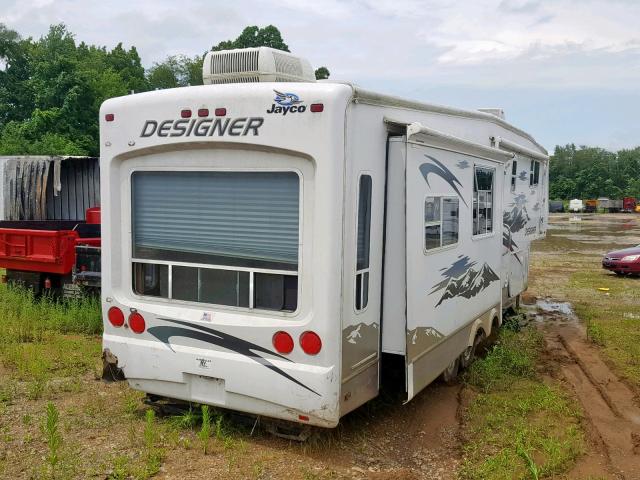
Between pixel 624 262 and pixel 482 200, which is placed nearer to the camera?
pixel 482 200

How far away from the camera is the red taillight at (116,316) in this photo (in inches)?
221

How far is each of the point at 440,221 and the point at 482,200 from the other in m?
1.59

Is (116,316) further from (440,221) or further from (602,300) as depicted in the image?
(602,300)

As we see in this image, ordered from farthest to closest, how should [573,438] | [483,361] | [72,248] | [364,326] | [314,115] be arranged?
[72,248] → [483,361] → [573,438] → [364,326] → [314,115]

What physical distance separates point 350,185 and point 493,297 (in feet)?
13.4

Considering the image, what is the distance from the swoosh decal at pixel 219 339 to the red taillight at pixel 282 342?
6cm

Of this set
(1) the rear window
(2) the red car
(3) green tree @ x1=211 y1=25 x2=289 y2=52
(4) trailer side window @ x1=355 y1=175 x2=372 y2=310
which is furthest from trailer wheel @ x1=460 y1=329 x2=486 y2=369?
(3) green tree @ x1=211 y1=25 x2=289 y2=52

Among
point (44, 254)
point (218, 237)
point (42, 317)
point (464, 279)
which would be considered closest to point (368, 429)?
point (464, 279)

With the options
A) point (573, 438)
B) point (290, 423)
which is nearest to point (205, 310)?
point (290, 423)

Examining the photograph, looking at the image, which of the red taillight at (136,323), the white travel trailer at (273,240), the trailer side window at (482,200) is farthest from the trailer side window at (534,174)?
the red taillight at (136,323)

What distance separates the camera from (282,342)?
16.0ft

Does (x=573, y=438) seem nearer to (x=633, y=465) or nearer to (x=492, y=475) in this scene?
(x=633, y=465)

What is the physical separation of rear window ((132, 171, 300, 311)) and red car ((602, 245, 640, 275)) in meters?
14.6

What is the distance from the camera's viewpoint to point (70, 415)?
5.90 metres
